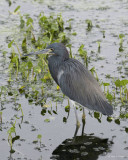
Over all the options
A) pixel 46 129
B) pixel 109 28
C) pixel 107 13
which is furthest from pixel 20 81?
pixel 107 13

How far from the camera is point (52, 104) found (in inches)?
238

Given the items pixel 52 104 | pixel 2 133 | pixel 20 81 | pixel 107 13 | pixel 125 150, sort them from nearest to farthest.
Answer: pixel 125 150 → pixel 2 133 → pixel 52 104 → pixel 20 81 → pixel 107 13

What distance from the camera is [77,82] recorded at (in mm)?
5336

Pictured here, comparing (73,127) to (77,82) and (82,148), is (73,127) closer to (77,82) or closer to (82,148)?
(82,148)

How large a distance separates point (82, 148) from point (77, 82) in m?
0.90

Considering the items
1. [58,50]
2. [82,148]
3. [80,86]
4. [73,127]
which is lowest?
[82,148]

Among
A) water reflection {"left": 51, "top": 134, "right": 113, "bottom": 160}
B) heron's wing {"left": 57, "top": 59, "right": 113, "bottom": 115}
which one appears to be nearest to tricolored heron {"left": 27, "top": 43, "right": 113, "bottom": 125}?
heron's wing {"left": 57, "top": 59, "right": 113, "bottom": 115}

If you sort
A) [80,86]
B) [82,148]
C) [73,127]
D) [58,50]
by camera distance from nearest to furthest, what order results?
[82,148], [80,86], [58,50], [73,127]

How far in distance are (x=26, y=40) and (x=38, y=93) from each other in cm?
226

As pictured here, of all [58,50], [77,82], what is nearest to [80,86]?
[77,82]

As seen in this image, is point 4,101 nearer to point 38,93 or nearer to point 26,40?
point 38,93

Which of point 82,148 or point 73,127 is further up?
point 73,127

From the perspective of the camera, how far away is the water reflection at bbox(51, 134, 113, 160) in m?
4.84

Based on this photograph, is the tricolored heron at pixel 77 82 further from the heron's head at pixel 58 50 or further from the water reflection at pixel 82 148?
the water reflection at pixel 82 148
